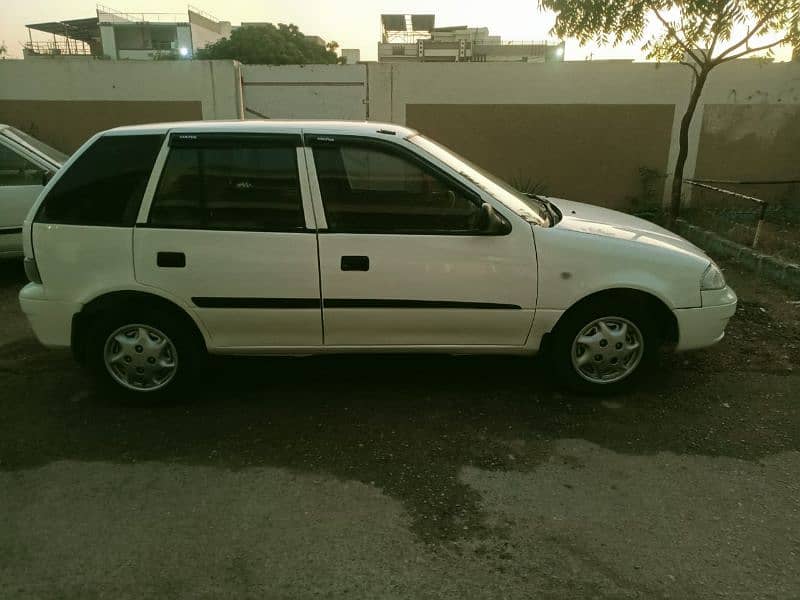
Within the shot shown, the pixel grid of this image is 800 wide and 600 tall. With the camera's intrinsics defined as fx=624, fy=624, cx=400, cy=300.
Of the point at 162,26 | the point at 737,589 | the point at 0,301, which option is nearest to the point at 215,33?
the point at 162,26

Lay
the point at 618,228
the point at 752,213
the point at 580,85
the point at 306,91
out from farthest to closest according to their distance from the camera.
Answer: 1. the point at 306,91
2. the point at 580,85
3. the point at 752,213
4. the point at 618,228

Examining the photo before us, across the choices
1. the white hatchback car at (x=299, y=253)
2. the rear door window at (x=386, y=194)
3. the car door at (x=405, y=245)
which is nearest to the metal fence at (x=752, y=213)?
the white hatchback car at (x=299, y=253)

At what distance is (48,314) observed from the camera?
12.3 feet

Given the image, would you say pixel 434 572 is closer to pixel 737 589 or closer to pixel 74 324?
pixel 737 589

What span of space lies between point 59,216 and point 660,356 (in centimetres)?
421

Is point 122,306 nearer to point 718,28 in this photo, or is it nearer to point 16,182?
point 16,182

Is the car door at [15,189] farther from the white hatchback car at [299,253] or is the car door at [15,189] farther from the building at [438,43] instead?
the building at [438,43]

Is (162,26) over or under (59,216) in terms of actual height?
over

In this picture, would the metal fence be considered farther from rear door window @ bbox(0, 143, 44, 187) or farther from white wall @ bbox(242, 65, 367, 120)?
rear door window @ bbox(0, 143, 44, 187)

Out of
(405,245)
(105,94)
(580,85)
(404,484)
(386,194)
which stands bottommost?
(404,484)

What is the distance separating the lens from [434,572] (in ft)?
8.28

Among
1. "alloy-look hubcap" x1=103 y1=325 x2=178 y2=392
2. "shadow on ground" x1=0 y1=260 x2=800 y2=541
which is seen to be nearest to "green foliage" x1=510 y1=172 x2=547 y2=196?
"shadow on ground" x1=0 y1=260 x2=800 y2=541

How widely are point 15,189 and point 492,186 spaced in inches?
206

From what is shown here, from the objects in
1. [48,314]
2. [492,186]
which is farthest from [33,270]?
[492,186]
